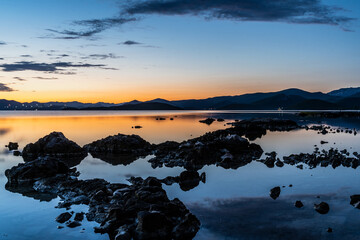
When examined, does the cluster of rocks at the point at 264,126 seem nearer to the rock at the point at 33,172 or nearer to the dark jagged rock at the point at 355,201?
the dark jagged rock at the point at 355,201

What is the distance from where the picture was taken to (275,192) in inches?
638

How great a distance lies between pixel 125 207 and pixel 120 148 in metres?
21.8

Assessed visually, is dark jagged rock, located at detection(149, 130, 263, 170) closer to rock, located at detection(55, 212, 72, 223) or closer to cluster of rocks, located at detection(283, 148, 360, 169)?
cluster of rocks, located at detection(283, 148, 360, 169)

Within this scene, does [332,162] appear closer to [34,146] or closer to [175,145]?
[175,145]

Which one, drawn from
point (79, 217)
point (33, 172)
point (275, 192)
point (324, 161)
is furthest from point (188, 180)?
point (324, 161)

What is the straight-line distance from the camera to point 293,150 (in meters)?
33.4

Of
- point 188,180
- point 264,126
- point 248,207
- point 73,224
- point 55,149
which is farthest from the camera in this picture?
point 264,126

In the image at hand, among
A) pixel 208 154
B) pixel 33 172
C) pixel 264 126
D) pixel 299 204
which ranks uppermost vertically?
pixel 33 172

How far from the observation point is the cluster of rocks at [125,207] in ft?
36.7

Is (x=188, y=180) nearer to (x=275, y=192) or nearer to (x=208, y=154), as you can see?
(x=275, y=192)

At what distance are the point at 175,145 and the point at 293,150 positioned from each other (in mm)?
13782

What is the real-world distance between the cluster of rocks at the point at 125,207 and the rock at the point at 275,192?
18.2 ft

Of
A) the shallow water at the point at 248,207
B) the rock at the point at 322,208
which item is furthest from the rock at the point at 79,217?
the rock at the point at 322,208

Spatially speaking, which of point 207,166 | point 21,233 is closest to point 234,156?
point 207,166
